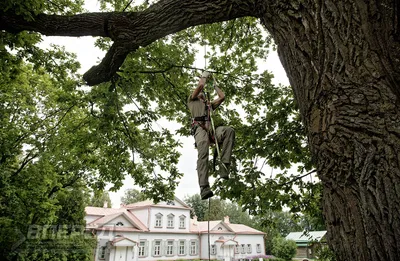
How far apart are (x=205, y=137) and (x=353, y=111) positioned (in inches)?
91.6

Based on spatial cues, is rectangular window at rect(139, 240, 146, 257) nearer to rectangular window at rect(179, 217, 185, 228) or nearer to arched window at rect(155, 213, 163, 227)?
arched window at rect(155, 213, 163, 227)

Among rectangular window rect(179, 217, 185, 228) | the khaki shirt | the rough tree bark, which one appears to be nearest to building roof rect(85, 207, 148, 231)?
rectangular window rect(179, 217, 185, 228)

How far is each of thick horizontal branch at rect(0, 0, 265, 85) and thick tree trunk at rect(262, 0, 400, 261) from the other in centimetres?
113

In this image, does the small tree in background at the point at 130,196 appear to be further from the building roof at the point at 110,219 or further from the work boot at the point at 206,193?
the work boot at the point at 206,193

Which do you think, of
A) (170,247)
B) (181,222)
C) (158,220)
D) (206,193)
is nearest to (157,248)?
(170,247)

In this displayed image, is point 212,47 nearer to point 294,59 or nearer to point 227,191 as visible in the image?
point 227,191

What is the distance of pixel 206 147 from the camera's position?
417 cm

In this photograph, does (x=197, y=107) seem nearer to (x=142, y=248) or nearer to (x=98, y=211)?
(x=142, y=248)

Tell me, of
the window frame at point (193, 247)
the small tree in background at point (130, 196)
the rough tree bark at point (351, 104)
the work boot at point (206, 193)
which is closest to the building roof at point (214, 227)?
the window frame at point (193, 247)

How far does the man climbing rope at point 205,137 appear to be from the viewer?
3.97m

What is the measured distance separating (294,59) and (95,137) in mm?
6905

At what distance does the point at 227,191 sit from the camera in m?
6.65

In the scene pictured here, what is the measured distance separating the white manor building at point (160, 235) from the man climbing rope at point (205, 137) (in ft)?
82.3

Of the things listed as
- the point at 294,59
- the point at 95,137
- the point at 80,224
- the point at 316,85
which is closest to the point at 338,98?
the point at 316,85
